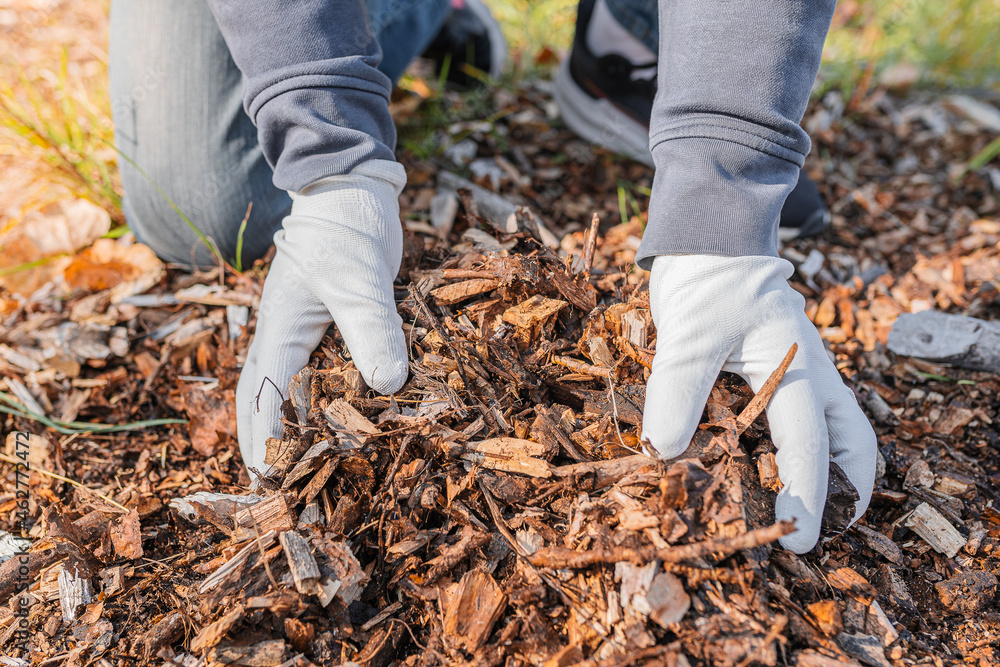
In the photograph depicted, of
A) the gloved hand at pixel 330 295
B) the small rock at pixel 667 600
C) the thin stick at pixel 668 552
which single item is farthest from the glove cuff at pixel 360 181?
the small rock at pixel 667 600

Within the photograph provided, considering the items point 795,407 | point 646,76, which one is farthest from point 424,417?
point 646,76

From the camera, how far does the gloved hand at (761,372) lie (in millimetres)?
1527

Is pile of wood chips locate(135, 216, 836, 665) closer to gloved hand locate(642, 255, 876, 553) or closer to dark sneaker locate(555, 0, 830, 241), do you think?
gloved hand locate(642, 255, 876, 553)

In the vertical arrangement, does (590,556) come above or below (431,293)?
below

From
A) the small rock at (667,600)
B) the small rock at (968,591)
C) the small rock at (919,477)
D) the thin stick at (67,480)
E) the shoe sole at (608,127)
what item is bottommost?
the thin stick at (67,480)

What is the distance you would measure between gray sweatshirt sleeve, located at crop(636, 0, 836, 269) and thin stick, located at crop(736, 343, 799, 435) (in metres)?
0.35

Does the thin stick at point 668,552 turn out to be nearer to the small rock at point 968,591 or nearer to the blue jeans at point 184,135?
the small rock at point 968,591

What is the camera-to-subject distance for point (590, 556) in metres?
1.38

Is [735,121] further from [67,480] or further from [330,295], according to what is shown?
[67,480]

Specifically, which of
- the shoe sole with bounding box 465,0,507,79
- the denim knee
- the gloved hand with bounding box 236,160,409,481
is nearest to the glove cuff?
the gloved hand with bounding box 236,160,409,481

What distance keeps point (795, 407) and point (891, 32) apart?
467 cm

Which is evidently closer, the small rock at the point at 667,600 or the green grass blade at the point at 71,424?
the small rock at the point at 667,600

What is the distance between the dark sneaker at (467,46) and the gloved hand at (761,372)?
2516mm

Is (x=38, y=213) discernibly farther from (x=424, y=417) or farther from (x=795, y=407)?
(x=795, y=407)
